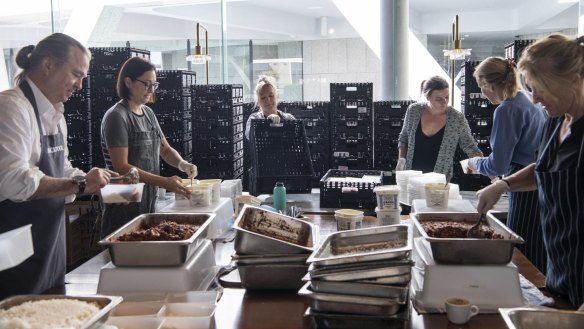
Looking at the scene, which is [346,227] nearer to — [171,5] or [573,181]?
[573,181]

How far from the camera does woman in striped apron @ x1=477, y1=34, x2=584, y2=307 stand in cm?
198

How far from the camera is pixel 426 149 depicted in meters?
4.44

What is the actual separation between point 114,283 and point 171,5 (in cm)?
719

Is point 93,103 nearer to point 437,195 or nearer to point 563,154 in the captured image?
point 437,195

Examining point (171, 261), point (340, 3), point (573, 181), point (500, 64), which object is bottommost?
→ point (171, 261)

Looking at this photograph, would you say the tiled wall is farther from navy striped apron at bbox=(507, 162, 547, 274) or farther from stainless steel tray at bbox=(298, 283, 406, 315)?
stainless steel tray at bbox=(298, 283, 406, 315)

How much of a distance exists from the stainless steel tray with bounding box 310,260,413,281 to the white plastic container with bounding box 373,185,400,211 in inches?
39.2

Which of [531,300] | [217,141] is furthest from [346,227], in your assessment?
[217,141]

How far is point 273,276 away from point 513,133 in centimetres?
204

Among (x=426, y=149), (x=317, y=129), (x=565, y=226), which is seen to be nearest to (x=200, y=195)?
(x=565, y=226)

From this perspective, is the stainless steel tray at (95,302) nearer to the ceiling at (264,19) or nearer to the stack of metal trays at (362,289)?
the stack of metal trays at (362,289)

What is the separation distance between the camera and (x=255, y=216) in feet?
7.49

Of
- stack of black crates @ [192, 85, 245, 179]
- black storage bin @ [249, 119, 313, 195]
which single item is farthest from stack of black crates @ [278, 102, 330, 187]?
black storage bin @ [249, 119, 313, 195]

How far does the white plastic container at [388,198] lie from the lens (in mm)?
2650
